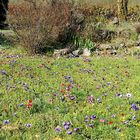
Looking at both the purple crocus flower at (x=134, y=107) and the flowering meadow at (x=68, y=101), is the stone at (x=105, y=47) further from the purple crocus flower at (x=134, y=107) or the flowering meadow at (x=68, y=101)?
the purple crocus flower at (x=134, y=107)

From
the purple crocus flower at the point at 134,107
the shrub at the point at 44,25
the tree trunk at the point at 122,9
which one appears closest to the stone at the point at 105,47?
the shrub at the point at 44,25

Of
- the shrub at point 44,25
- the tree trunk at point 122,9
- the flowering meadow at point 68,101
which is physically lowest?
the tree trunk at point 122,9

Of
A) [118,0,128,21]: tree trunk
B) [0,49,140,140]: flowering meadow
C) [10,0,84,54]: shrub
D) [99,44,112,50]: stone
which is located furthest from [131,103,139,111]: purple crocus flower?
[118,0,128,21]: tree trunk

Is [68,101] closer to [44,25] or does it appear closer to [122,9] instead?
[44,25]

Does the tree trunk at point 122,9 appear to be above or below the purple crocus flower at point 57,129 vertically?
below

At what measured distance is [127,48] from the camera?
14586 mm

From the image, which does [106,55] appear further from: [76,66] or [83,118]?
[83,118]

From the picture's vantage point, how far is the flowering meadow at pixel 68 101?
502 cm

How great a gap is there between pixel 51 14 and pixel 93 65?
4.22 meters

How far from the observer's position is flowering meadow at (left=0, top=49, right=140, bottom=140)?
5023 mm

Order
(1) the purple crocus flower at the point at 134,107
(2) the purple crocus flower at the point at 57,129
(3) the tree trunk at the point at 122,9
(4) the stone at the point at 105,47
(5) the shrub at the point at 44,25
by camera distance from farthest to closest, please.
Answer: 1. (3) the tree trunk at the point at 122,9
2. (4) the stone at the point at 105,47
3. (5) the shrub at the point at 44,25
4. (1) the purple crocus flower at the point at 134,107
5. (2) the purple crocus flower at the point at 57,129

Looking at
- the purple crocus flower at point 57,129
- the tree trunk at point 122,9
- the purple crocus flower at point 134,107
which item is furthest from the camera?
the tree trunk at point 122,9

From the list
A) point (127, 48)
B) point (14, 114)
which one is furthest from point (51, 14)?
point (14, 114)

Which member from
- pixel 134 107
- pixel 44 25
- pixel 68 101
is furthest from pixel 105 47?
pixel 134 107
